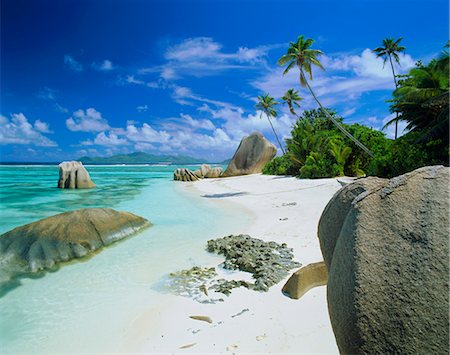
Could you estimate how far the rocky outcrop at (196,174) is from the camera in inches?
1366

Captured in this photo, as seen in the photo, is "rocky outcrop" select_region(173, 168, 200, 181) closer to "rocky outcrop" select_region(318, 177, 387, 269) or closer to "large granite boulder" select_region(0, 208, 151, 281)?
"large granite boulder" select_region(0, 208, 151, 281)

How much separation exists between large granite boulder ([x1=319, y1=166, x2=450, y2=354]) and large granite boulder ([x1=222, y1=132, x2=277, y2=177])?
110ft

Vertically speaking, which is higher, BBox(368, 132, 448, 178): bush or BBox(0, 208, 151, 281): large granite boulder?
BBox(368, 132, 448, 178): bush

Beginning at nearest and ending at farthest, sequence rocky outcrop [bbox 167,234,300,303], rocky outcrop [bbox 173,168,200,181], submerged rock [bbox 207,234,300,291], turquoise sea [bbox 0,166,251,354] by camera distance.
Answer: turquoise sea [bbox 0,166,251,354]
rocky outcrop [bbox 167,234,300,303]
submerged rock [bbox 207,234,300,291]
rocky outcrop [bbox 173,168,200,181]

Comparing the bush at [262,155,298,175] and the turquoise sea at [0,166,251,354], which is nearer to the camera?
the turquoise sea at [0,166,251,354]

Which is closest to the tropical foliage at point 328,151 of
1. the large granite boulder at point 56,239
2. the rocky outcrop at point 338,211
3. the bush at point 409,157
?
the bush at point 409,157

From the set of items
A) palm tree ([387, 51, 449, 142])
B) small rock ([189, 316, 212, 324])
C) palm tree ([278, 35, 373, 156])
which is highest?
palm tree ([278, 35, 373, 156])

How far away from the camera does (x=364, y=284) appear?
1.77 meters

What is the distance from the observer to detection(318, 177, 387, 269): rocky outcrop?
2.64 m

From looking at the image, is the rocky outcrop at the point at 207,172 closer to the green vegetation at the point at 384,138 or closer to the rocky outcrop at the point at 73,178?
the green vegetation at the point at 384,138

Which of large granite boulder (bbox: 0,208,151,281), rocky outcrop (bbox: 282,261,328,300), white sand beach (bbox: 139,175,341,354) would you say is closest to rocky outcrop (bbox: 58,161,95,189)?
large granite boulder (bbox: 0,208,151,281)

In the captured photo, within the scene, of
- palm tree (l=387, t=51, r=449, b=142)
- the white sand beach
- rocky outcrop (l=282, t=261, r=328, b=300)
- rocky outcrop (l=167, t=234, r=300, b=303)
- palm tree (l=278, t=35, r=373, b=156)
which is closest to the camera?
the white sand beach

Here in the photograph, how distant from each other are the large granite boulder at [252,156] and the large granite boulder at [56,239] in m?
27.9

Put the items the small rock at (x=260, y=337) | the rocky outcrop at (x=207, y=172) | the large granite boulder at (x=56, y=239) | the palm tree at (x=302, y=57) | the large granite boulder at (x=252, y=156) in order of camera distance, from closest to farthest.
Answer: the small rock at (x=260, y=337) → the large granite boulder at (x=56, y=239) → the palm tree at (x=302, y=57) → the large granite boulder at (x=252, y=156) → the rocky outcrop at (x=207, y=172)
